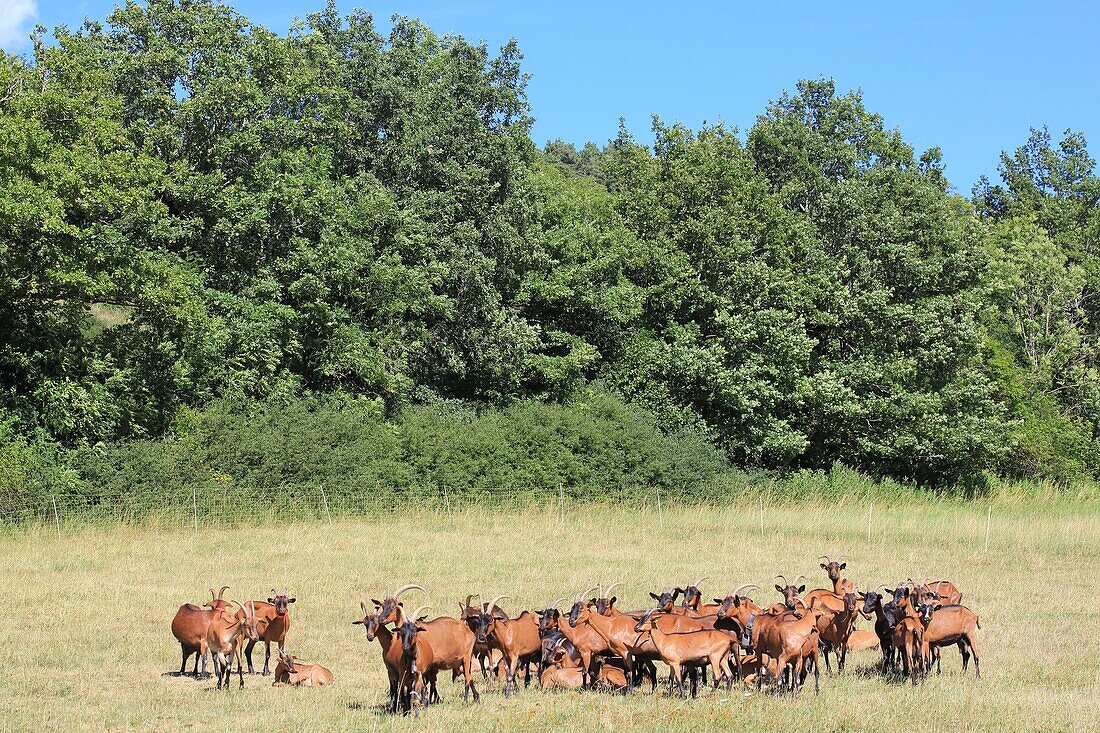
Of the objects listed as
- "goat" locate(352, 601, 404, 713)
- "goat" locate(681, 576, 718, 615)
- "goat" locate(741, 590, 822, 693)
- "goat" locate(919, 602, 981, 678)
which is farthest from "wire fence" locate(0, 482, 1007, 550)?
"goat" locate(352, 601, 404, 713)

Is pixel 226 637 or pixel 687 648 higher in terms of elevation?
pixel 687 648

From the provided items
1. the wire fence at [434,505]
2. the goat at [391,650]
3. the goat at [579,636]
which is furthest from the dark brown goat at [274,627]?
the wire fence at [434,505]

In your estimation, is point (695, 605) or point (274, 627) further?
point (695, 605)

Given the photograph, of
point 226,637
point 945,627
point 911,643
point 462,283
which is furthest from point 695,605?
point 462,283

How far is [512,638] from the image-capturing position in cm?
1406

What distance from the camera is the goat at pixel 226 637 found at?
14.3 metres

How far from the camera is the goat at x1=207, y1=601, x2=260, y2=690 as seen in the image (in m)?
14.3

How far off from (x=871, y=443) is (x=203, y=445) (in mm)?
23764

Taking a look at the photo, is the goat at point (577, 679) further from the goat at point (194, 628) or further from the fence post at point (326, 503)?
the fence post at point (326, 503)

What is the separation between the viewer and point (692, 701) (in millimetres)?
12883

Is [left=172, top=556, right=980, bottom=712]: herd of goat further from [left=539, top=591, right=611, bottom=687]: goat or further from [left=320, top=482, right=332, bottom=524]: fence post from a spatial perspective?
[left=320, top=482, right=332, bottom=524]: fence post

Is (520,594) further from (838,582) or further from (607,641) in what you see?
(607,641)

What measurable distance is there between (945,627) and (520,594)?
854 cm

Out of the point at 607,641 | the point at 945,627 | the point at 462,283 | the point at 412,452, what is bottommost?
the point at 607,641
